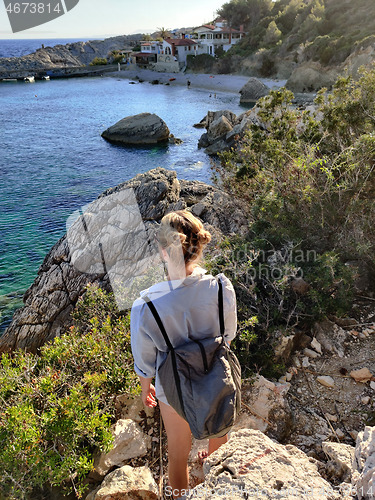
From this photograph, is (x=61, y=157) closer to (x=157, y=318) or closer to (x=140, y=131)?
(x=140, y=131)

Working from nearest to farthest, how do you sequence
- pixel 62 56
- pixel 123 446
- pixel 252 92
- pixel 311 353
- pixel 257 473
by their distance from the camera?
pixel 257 473 → pixel 123 446 → pixel 311 353 → pixel 252 92 → pixel 62 56

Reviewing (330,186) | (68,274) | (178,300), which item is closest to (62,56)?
(68,274)

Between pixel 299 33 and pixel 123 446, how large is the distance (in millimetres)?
63026

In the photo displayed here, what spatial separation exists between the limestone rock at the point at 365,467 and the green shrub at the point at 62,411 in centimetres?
199

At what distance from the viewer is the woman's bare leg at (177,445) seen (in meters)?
2.62

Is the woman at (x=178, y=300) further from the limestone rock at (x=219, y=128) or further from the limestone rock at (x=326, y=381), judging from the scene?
the limestone rock at (x=219, y=128)

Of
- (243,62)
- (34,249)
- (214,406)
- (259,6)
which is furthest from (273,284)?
(259,6)

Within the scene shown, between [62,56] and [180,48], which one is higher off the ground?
[180,48]

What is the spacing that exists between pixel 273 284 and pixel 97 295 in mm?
2833

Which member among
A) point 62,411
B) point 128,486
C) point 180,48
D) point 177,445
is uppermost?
point 177,445

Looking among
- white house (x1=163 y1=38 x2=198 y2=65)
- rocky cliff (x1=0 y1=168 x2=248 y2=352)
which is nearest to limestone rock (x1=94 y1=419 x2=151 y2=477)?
rocky cliff (x1=0 y1=168 x2=248 y2=352)

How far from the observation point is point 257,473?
7.40ft

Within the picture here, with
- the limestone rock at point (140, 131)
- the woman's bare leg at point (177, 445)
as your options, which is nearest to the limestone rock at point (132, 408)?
the woman's bare leg at point (177, 445)

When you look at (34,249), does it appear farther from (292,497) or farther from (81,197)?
(292,497)
